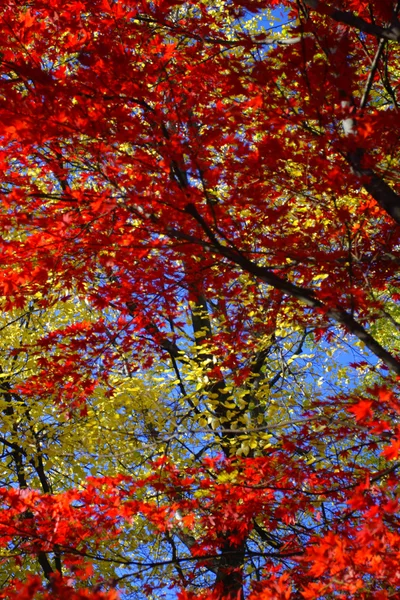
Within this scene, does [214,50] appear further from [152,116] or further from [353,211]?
[353,211]

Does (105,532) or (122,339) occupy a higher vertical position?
(122,339)

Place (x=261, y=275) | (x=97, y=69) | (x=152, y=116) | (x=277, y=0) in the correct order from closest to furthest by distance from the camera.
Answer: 1. (x=261, y=275)
2. (x=152, y=116)
3. (x=97, y=69)
4. (x=277, y=0)

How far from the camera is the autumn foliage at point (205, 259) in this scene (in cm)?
392

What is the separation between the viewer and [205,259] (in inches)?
261

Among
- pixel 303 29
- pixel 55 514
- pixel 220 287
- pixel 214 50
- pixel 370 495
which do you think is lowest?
pixel 370 495

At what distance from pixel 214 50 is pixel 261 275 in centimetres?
397

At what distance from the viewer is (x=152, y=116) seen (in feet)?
14.8

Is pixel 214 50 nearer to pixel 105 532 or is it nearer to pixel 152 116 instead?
pixel 152 116

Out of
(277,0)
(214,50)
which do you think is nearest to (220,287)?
(214,50)

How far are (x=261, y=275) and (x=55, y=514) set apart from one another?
3.25 meters

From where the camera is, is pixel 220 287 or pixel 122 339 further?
pixel 122 339

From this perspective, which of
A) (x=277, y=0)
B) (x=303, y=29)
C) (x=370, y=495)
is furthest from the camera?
(x=370, y=495)

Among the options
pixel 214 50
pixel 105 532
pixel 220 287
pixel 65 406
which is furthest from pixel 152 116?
pixel 65 406

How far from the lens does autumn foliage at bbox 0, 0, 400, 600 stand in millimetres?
3916
